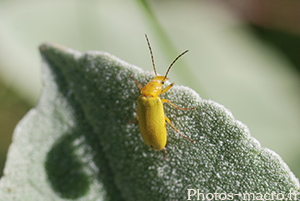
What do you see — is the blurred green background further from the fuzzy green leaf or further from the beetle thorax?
the fuzzy green leaf

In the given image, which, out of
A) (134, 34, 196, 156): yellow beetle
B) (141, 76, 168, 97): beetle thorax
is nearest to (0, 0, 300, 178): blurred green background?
(141, 76, 168, 97): beetle thorax

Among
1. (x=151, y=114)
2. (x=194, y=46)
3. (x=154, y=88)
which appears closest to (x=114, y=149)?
(x=151, y=114)

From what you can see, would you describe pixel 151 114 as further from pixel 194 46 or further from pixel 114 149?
pixel 194 46

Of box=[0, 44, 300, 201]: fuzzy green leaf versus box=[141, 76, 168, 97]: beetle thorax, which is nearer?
box=[0, 44, 300, 201]: fuzzy green leaf

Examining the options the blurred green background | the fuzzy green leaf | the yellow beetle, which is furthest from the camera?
the blurred green background

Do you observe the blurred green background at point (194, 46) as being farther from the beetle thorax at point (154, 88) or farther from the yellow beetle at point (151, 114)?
the yellow beetle at point (151, 114)

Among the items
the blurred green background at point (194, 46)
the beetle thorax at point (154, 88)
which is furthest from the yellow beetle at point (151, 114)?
the blurred green background at point (194, 46)

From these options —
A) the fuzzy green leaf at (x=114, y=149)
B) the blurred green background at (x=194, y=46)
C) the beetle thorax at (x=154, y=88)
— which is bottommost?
the fuzzy green leaf at (x=114, y=149)
